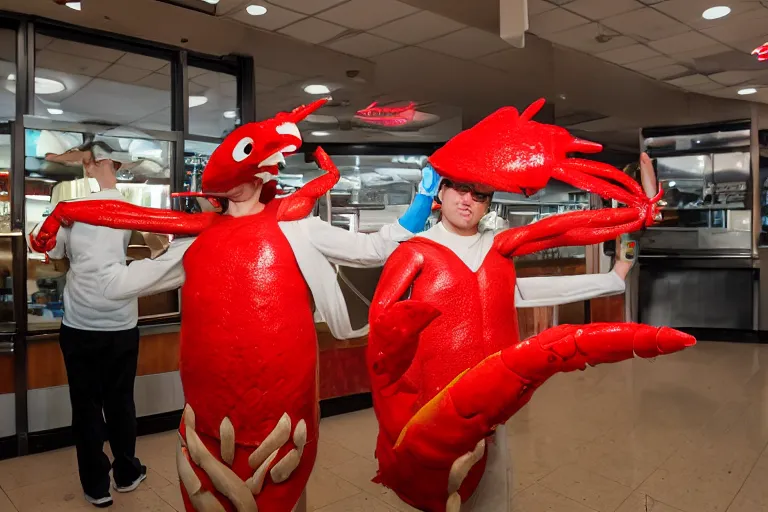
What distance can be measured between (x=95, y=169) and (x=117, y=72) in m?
1.68

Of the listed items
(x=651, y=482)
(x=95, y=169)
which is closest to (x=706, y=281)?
(x=651, y=482)

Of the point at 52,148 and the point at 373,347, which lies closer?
the point at 373,347

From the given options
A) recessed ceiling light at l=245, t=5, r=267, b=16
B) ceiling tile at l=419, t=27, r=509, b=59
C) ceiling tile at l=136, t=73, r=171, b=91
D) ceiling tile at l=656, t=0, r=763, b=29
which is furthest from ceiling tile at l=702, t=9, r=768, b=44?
ceiling tile at l=136, t=73, r=171, b=91

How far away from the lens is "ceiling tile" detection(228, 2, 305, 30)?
3.10 meters

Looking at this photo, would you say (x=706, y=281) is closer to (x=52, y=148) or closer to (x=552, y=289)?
(x=552, y=289)

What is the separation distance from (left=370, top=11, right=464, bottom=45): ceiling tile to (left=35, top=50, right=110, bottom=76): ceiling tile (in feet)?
5.74

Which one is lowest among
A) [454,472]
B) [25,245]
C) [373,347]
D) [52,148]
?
[454,472]

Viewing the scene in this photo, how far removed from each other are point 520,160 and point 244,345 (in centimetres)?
70

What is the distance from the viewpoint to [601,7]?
3.58 m

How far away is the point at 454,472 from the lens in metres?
1.16

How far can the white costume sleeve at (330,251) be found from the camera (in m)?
1.27

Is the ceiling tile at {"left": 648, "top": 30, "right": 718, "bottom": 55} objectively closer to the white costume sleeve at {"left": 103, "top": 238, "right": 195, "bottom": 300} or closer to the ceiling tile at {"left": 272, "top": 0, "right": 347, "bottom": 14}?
the ceiling tile at {"left": 272, "top": 0, "right": 347, "bottom": 14}

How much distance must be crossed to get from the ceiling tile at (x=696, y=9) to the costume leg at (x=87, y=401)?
3.79m

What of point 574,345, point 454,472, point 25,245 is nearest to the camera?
point 574,345
